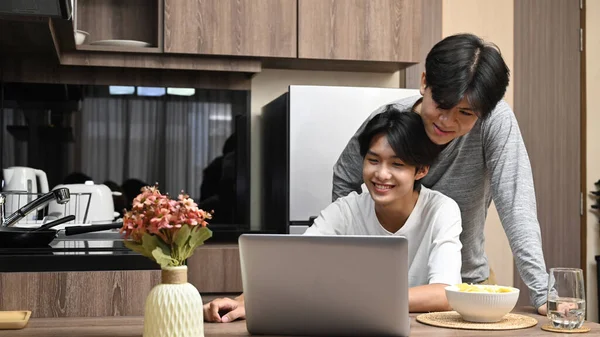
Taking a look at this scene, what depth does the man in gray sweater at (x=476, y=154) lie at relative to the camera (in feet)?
6.65

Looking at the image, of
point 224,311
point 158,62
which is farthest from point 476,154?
point 158,62

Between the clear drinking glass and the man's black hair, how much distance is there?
57 centimetres

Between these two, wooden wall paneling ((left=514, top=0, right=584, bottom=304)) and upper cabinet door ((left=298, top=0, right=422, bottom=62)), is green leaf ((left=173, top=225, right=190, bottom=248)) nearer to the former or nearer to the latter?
upper cabinet door ((left=298, top=0, right=422, bottom=62))

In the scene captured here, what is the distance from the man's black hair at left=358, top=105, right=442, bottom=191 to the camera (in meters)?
2.06

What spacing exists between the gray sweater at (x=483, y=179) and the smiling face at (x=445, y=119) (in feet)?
0.57

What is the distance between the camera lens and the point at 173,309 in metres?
1.38

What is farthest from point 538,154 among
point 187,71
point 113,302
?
point 113,302

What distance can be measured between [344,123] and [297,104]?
0.23m

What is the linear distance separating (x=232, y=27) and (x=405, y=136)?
175 cm

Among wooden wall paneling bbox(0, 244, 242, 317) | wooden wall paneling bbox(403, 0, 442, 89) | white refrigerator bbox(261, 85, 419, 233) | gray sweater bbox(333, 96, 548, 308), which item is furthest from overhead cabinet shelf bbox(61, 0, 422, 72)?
wooden wall paneling bbox(0, 244, 242, 317)

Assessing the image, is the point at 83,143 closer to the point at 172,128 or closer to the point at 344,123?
the point at 172,128

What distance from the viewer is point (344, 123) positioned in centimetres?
361

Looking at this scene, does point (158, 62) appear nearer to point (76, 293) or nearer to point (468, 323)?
point (76, 293)

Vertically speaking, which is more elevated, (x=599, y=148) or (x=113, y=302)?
(x=599, y=148)
